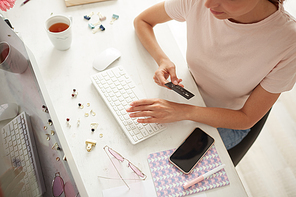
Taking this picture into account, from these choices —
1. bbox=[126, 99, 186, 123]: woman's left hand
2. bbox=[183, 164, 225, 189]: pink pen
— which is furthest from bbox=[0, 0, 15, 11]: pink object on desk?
bbox=[183, 164, 225, 189]: pink pen

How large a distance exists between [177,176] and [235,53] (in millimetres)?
495

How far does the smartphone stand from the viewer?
76 centimetres

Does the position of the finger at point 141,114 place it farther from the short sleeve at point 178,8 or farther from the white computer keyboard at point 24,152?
the short sleeve at point 178,8

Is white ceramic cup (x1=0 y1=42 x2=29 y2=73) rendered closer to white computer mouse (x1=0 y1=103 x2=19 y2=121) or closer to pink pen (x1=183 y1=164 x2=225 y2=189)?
white computer mouse (x1=0 y1=103 x2=19 y2=121)

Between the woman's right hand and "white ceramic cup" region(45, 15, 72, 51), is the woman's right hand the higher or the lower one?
the lower one

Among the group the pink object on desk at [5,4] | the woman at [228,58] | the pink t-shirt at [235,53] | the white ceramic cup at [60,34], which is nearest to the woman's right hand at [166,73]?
the woman at [228,58]

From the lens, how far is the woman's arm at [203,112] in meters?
0.82

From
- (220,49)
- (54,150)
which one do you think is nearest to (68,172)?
(54,150)

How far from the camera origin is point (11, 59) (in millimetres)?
750

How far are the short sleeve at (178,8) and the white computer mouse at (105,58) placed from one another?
0.96ft

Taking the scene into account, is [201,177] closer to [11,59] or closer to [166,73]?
[166,73]

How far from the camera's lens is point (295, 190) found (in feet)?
5.07

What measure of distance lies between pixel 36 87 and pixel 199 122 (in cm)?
59

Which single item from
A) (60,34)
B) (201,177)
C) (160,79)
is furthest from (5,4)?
(201,177)
